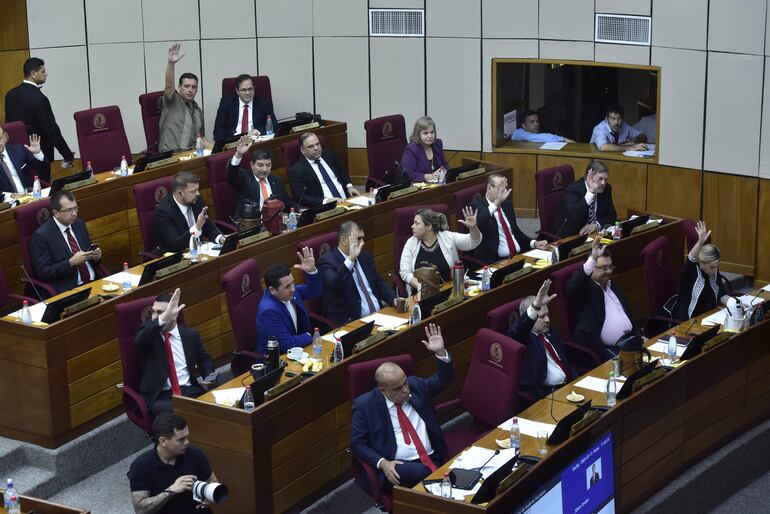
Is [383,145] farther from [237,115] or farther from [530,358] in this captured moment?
[530,358]

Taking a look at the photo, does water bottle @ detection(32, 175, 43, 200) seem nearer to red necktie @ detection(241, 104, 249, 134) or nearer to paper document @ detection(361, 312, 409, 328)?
red necktie @ detection(241, 104, 249, 134)

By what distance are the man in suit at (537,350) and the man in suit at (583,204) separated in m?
2.19

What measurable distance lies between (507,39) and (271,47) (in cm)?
222

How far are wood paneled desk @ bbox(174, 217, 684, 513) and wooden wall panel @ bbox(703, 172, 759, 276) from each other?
3.56m

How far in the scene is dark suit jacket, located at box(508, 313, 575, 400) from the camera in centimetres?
660

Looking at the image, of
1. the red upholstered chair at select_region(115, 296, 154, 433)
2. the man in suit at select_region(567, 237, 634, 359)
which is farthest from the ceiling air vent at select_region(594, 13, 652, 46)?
the red upholstered chair at select_region(115, 296, 154, 433)

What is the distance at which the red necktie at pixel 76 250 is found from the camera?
25.2 ft

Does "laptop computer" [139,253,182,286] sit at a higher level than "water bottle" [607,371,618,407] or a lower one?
higher

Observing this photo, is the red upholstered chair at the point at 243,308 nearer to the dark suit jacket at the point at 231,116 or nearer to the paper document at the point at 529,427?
the paper document at the point at 529,427

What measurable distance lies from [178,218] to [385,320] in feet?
6.06

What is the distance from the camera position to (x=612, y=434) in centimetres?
604

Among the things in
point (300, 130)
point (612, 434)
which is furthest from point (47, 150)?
point (612, 434)

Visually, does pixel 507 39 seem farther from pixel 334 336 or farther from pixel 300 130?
pixel 334 336

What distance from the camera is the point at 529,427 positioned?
6.01 meters
